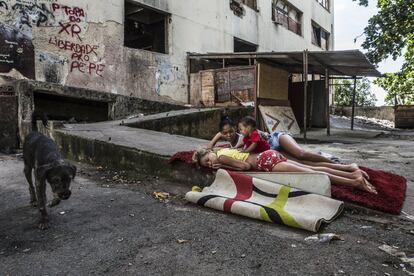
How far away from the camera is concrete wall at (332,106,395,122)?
967 inches

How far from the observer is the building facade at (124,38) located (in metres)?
9.66

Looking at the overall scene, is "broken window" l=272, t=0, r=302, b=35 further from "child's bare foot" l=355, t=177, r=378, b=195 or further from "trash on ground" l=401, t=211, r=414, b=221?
"trash on ground" l=401, t=211, r=414, b=221

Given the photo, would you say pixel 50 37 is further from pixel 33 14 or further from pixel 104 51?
pixel 104 51

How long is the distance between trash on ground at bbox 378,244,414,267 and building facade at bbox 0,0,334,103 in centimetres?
917

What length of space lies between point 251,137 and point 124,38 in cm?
1052

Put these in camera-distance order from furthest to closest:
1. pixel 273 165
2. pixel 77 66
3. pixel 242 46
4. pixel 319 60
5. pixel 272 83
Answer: pixel 242 46 < pixel 272 83 < pixel 319 60 < pixel 77 66 < pixel 273 165

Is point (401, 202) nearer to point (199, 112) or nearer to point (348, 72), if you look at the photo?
point (199, 112)

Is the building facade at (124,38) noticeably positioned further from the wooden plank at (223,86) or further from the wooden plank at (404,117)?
the wooden plank at (404,117)

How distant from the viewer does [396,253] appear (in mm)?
2812

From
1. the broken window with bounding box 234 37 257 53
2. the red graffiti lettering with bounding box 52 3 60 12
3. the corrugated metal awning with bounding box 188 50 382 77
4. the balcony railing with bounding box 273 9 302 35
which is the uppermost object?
the balcony railing with bounding box 273 9 302 35

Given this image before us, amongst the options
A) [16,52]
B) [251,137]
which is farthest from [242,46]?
[251,137]

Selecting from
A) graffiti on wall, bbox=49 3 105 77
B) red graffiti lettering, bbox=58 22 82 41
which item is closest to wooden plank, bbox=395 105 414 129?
graffiti on wall, bbox=49 3 105 77

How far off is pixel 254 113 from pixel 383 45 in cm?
600

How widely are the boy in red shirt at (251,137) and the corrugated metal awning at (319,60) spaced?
21.9 ft
